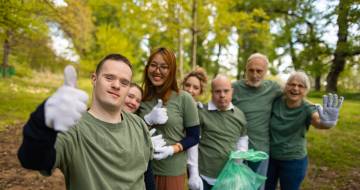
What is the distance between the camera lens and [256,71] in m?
2.85

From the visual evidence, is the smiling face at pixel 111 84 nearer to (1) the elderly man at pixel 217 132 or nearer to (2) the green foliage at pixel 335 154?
(1) the elderly man at pixel 217 132

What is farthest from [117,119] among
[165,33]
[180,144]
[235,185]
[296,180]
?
[165,33]

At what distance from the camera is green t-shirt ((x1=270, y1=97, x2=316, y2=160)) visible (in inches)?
110

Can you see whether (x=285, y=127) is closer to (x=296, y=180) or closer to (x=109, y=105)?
(x=296, y=180)

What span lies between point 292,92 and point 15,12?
5.59 m

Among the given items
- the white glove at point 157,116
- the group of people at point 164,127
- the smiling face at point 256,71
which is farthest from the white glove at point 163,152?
the smiling face at point 256,71

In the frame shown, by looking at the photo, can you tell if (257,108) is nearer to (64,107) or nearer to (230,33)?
(64,107)

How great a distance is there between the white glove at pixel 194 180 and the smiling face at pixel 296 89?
1074mm

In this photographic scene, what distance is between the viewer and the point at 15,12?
19.9 ft

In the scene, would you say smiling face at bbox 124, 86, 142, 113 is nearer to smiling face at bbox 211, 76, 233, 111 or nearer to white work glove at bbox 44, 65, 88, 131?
smiling face at bbox 211, 76, 233, 111

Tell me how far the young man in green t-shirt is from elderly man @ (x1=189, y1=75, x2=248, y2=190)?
1069 millimetres


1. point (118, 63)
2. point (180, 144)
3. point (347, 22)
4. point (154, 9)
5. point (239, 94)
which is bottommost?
point (180, 144)

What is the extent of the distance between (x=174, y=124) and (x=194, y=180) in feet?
1.83

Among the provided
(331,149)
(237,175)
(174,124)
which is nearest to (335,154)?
(331,149)
